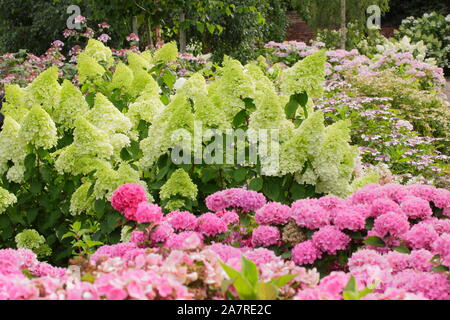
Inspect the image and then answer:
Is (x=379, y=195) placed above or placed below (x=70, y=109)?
below

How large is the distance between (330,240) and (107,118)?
155 cm

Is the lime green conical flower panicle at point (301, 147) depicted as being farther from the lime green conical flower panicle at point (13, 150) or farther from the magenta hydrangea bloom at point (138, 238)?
the lime green conical flower panicle at point (13, 150)

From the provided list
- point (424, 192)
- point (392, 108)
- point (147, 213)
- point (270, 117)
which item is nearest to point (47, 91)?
point (270, 117)

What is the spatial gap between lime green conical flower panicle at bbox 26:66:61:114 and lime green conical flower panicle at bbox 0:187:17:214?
673mm

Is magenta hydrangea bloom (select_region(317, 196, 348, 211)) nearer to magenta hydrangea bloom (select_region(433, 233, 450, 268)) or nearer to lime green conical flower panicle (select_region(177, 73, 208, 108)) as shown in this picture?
magenta hydrangea bloom (select_region(433, 233, 450, 268))

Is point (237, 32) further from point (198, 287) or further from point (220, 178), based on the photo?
point (198, 287)

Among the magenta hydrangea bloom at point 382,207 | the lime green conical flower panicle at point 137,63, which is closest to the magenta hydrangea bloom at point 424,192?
the magenta hydrangea bloom at point 382,207

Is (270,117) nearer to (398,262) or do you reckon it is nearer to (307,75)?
(307,75)

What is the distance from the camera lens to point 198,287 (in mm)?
1715

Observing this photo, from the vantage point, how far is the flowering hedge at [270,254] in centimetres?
158

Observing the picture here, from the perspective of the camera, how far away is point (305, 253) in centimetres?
225

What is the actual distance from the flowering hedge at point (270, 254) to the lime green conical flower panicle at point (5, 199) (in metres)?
0.85
